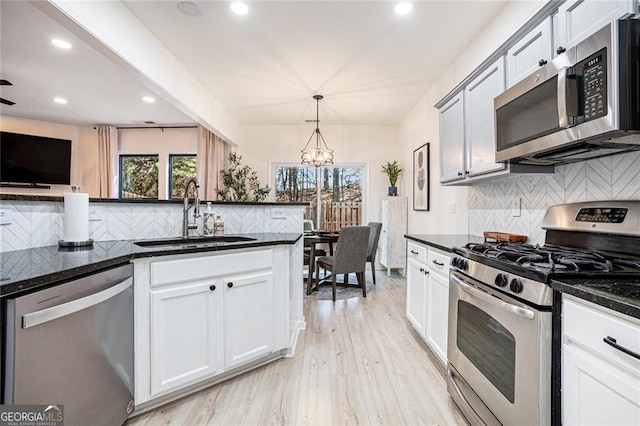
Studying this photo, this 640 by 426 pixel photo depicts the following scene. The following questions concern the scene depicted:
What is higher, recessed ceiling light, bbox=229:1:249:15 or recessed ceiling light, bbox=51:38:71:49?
recessed ceiling light, bbox=229:1:249:15

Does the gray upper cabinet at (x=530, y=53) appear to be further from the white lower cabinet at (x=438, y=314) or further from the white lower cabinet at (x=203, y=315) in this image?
the white lower cabinet at (x=203, y=315)

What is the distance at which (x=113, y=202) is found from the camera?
7.06 feet

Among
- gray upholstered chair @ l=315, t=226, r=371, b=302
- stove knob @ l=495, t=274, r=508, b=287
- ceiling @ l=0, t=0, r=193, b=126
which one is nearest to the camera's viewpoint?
stove knob @ l=495, t=274, r=508, b=287

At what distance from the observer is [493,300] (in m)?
1.45

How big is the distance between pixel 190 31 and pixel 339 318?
3.12 metres

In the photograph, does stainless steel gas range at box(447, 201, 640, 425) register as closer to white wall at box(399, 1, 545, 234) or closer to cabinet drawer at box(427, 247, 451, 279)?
cabinet drawer at box(427, 247, 451, 279)

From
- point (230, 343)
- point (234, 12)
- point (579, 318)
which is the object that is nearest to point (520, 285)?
point (579, 318)

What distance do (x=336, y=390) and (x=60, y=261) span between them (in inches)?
64.7

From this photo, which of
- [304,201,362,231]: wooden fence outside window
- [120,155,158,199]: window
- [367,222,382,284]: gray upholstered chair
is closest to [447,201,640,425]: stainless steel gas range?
[367,222,382,284]: gray upholstered chair

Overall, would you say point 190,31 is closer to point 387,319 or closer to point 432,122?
point 432,122

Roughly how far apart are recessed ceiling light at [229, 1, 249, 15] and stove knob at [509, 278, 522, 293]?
2.69 metres

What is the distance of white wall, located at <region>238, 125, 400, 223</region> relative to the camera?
6.04m

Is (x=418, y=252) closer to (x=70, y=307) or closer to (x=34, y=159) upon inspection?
(x=70, y=307)

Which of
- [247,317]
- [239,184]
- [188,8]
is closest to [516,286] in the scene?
[247,317]
